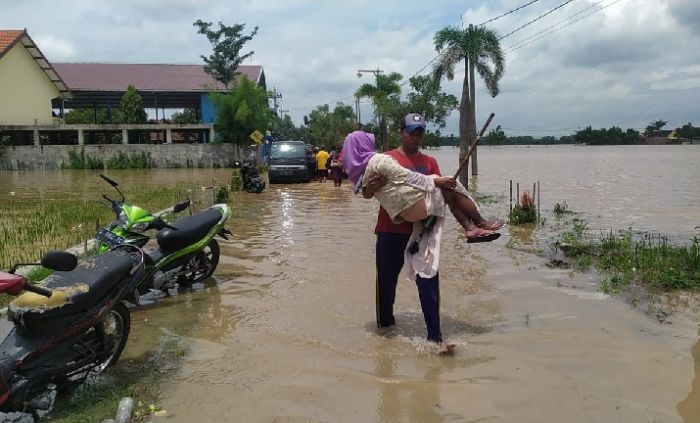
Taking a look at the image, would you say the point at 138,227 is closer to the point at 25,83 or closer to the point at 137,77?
the point at 25,83

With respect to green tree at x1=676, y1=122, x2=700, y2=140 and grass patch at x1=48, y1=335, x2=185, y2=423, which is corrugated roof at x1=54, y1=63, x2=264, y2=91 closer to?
grass patch at x1=48, y1=335, x2=185, y2=423

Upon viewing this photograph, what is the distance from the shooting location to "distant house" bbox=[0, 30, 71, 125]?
122ft

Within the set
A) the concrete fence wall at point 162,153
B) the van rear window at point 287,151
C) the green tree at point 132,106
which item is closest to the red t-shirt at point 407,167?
the van rear window at point 287,151

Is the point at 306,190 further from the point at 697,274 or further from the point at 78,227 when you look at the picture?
the point at 697,274

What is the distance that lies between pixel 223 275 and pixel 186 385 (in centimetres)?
338

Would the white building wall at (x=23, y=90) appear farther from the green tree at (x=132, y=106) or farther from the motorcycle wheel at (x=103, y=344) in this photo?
the motorcycle wheel at (x=103, y=344)

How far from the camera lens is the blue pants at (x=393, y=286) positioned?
4.52 meters

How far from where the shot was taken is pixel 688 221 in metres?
13.3

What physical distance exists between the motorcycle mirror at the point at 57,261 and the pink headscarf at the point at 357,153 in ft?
6.89

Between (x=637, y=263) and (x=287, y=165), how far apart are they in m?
17.3

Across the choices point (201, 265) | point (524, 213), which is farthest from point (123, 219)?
point (524, 213)

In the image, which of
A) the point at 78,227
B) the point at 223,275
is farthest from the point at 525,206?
the point at 78,227

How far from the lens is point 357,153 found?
A: 182 inches

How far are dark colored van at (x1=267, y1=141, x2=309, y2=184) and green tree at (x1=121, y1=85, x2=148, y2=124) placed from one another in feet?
62.2
